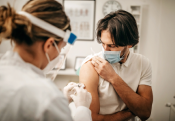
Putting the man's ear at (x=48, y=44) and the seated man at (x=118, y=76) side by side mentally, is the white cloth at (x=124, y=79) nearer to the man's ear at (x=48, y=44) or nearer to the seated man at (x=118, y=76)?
the seated man at (x=118, y=76)

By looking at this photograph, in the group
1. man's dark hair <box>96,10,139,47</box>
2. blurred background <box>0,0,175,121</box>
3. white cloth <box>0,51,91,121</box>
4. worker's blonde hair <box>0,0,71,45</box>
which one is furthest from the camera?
blurred background <box>0,0,175,121</box>

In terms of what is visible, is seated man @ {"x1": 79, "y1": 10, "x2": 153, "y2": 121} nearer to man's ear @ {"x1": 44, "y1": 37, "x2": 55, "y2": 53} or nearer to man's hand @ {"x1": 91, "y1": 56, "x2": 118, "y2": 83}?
man's hand @ {"x1": 91, "y1": 56, "x2": 118, "y2": 83}

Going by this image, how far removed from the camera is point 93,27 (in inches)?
102

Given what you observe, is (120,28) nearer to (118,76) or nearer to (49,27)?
(118,76)

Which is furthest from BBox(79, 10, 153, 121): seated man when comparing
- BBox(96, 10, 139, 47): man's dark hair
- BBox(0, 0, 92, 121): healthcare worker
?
BBox(0, 0, 92, 121): healthcare worker

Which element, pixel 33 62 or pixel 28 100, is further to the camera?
pixel 33 62

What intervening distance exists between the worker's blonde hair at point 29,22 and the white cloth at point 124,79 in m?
0.61

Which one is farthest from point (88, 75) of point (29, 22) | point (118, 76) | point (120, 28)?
point (29, 22)

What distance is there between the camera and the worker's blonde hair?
0.57 m

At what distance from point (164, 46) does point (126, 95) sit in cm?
183

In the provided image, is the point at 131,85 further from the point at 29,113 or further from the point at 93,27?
the point at 93,27

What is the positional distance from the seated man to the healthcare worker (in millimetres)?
302

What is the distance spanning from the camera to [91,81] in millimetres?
1043

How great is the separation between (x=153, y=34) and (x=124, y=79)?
1.72m
